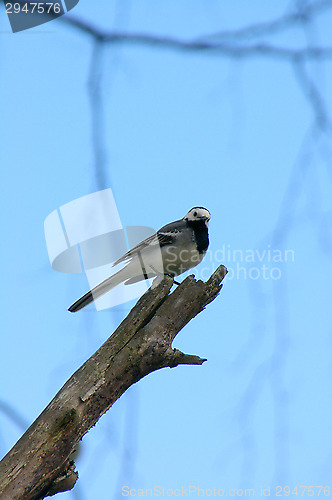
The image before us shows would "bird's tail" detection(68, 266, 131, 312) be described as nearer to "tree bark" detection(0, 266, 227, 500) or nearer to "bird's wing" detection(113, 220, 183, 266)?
"bird's wing" detection(113, 220, 183, 266)

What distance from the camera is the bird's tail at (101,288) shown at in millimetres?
4734

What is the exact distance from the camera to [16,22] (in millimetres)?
3035

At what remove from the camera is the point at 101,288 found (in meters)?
5.07

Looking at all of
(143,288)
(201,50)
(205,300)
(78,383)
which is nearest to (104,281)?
(143,288)

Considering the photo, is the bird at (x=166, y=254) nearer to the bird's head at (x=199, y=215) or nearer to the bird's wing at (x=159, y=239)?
the bird's wing at (x=159, y=239)

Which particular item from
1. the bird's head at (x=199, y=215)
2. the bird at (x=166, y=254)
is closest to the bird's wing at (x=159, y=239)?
the bird at (x=166, y=254)

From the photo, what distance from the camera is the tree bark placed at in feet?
9.72

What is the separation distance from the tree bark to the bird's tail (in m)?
1.20

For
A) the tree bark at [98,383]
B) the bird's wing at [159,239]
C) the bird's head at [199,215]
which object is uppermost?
the bird's head at [199,215]

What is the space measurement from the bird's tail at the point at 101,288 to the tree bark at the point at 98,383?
1.20m

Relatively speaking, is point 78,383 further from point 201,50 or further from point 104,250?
point 201,50

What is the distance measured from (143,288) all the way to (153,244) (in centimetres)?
44

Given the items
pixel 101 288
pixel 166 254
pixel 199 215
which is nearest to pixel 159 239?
pixel 166 254

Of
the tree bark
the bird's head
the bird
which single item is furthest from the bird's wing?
the tree bark
